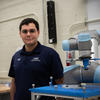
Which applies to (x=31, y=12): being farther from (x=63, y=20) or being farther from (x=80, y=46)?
(x=80, y=46)

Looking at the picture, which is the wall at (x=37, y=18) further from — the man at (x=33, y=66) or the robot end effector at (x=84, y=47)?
the robot end effector at (x=84, y=47)

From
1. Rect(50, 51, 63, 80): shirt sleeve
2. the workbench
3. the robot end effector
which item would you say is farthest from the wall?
the workbench

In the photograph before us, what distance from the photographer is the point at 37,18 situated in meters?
3.62

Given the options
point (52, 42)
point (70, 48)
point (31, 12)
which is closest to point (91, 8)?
point (52, 42)

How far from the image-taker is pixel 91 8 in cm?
294

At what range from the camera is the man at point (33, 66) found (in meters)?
1.52

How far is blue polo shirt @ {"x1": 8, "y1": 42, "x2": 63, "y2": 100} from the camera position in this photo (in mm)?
1525

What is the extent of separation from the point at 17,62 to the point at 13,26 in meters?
2.48

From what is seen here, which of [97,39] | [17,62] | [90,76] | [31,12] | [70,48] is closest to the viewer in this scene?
[90,76]

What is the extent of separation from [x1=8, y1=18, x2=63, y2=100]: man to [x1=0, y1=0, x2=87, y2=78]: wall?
5.22 feet

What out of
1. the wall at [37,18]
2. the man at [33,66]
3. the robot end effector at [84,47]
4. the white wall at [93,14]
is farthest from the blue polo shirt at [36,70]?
the wall at [37,18]

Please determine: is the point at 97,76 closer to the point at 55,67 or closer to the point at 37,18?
the point at 55,67

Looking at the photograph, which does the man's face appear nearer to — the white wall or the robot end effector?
the robot end effector

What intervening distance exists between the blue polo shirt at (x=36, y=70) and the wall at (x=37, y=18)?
159 centimetres
